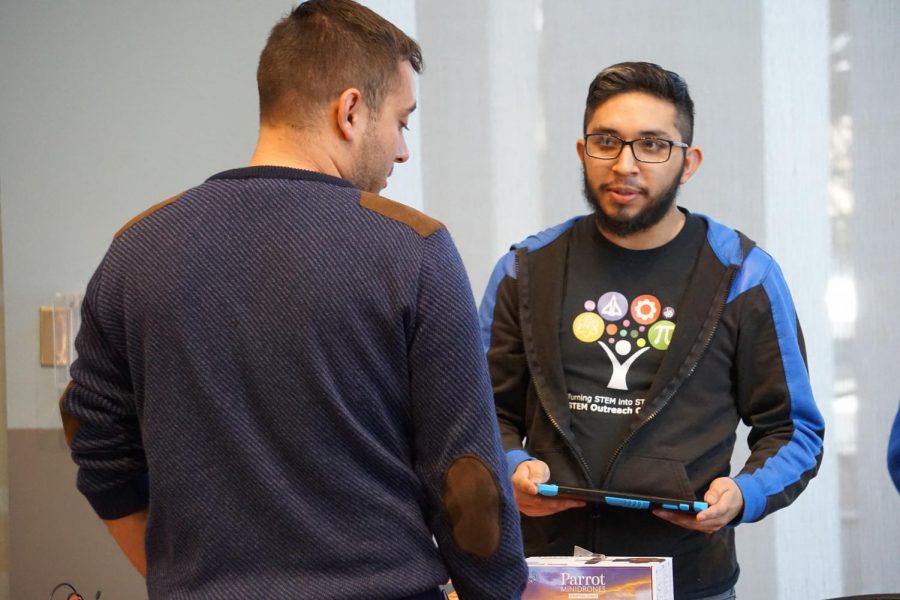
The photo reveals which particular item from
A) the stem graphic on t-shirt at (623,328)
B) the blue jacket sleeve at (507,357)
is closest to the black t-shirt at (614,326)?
the stem graphic on t-shirt at (623,328)

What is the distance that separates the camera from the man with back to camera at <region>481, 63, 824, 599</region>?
5.86ft

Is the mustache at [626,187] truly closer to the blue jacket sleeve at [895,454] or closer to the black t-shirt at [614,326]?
the black t-shirt at [614,326]

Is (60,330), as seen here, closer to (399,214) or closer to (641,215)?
(641,215)

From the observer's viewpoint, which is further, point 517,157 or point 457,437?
point 517,157

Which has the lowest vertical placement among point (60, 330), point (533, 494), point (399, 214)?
point (533, 494)

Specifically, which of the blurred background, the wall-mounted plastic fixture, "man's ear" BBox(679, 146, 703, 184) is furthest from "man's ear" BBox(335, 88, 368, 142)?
the wall-mounted plastic fixture

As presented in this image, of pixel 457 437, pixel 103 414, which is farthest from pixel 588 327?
pixel 103 414

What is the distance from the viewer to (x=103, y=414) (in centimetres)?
121

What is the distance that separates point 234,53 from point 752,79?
60.5 inches

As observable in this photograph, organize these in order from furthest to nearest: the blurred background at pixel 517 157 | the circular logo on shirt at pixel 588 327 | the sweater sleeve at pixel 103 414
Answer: the blurred background at pixel 517 157 → the circular logo on shirt at pixel 588 327 → the sweater sleeve at pixel 103 414

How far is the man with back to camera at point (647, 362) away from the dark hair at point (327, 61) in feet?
2.62

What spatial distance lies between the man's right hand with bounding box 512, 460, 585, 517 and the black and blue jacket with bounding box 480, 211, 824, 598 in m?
0.05

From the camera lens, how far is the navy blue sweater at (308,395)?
1.05 metres

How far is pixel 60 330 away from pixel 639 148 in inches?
75.0
